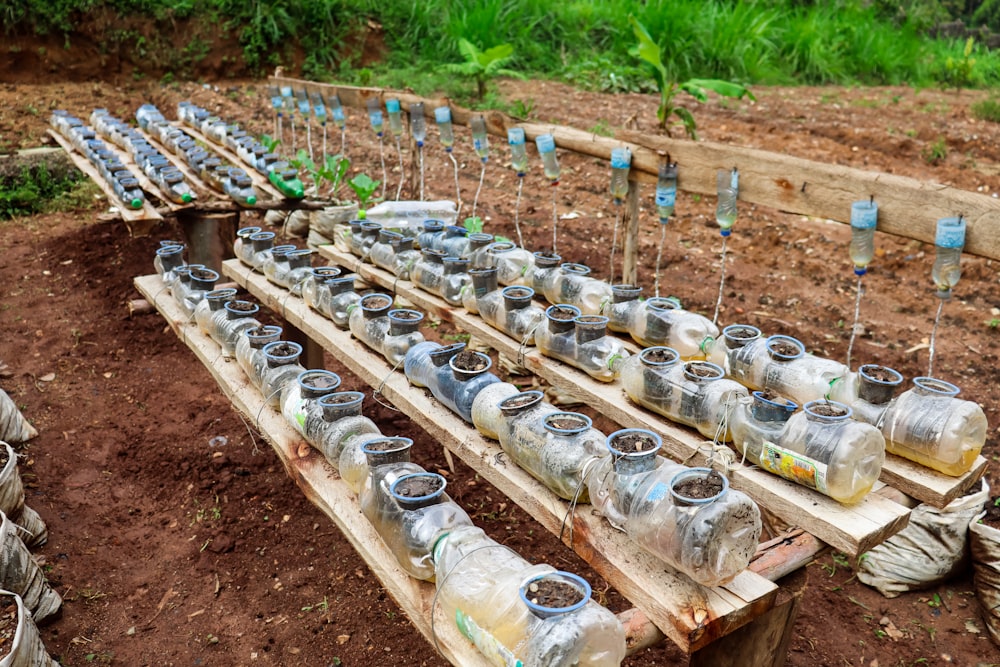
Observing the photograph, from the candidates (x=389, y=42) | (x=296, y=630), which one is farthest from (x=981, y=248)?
(x=389, y=42)

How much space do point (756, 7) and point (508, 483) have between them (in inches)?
565

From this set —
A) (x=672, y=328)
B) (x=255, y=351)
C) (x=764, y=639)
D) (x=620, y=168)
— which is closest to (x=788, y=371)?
(x=672, y=328)

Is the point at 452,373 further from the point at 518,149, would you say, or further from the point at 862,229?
the point at 518,149

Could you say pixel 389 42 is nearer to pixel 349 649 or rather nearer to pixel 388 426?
pixel 388 426

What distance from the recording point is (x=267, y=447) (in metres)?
3.58

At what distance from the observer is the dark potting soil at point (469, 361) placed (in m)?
2.37

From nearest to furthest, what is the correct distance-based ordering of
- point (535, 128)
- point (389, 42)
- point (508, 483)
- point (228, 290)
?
point (508, 483) < point (228, 290) < point (535, 128) < point (389, 42)

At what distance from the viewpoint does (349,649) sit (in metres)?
2.52

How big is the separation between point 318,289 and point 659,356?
1571 millimetres

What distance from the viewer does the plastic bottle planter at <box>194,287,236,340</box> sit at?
3230 millimetres

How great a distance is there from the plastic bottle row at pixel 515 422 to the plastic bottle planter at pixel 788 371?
1.69 ft

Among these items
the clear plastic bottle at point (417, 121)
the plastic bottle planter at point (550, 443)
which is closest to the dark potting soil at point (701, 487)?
the plastic bottle planter at point (550, 443)

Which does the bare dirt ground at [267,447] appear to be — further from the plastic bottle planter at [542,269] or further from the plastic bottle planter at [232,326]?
the plastic bottle planter at [542,269]

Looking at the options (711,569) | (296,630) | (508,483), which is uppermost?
(711,569)
